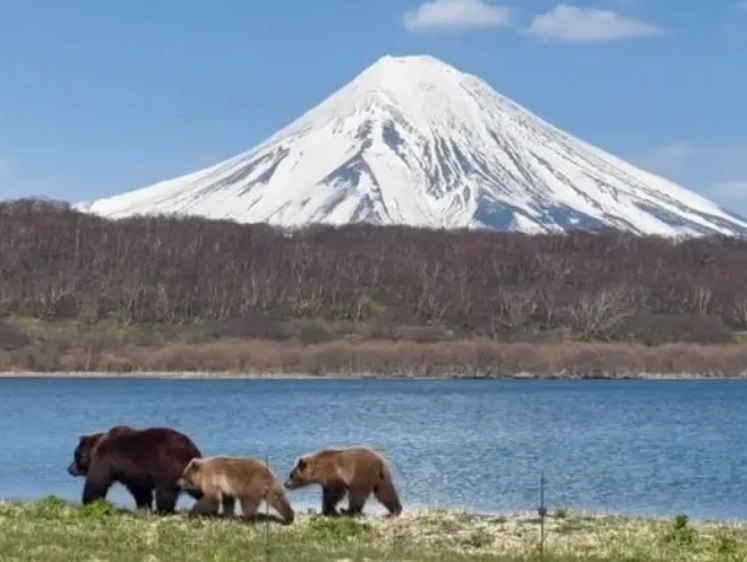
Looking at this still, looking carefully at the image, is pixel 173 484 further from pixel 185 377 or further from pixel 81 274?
pixel 81 274

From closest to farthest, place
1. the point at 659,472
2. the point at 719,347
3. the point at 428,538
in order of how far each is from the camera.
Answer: the point at 428,538 → the point at 659,472 → the point at 719,347

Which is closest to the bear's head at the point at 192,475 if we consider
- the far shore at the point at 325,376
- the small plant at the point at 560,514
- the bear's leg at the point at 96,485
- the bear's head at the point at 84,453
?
the bear's leg at the point at 96,485

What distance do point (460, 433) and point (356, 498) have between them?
36849 mm

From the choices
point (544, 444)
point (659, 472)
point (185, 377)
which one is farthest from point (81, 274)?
point (659, 472)

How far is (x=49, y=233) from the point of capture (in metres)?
178

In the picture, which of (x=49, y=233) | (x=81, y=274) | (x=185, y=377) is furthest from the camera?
(x=49, y=233)

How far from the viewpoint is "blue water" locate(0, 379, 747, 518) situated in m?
34.9

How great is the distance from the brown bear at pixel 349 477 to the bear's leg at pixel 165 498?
1594 millimetres

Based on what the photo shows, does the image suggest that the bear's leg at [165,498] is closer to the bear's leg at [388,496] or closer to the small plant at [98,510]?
the small plant at [98,510]

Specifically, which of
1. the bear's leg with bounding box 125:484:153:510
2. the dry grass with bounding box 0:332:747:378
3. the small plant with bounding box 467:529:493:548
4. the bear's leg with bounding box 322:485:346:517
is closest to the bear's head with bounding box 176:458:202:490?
the bear's leg with bounding box 125:484:153:510

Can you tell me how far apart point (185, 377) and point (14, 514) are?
10572cm

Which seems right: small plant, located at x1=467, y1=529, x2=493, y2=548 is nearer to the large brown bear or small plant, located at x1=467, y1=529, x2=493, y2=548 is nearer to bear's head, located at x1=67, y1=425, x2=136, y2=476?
the large brown bear

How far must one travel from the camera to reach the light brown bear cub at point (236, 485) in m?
20.9

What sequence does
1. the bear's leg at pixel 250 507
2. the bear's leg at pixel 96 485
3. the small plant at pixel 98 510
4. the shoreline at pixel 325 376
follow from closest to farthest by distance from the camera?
1. the small plant at pixel 98 510
2. the bear's leg at pixel 250 507
3. the bear's leg at pixel 96 485
4. the shoreline at pixel 325 376
